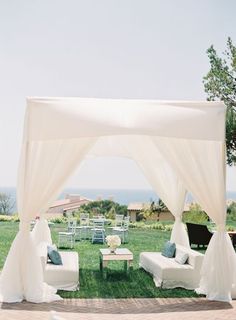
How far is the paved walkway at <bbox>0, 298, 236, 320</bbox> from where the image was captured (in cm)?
654

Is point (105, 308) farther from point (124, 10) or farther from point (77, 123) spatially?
point (124, 10)

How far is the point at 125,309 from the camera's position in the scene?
7.02m

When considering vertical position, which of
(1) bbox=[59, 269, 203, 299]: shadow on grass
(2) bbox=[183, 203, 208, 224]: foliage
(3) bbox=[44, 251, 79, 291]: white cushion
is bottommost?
(1) bbox=[59, 269, 203, 299]: shadow on grass

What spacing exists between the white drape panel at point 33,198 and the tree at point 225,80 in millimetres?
11099

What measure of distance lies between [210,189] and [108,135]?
1.94 meters

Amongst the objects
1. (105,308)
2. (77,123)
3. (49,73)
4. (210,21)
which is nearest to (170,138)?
(77,123)

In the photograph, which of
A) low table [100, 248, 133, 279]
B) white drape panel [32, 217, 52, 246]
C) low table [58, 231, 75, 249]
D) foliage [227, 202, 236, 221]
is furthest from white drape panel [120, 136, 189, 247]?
foliage [227, 202, 236, 221]

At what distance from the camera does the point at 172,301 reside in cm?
754

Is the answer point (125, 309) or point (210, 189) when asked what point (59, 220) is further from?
point (125, 309)

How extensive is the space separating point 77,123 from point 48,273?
8.37 feet

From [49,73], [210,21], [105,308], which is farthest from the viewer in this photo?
[49,73]

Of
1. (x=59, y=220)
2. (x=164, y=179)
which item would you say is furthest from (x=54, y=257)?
(x=59, y=220)

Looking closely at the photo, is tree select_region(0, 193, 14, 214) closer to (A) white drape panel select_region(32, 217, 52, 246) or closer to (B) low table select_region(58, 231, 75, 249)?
(B) low table select_region(58, 231, 75, 249)

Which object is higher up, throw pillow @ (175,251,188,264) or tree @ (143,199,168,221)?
tree @ (143,199,168,221)
